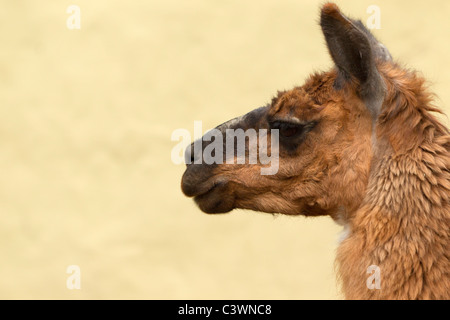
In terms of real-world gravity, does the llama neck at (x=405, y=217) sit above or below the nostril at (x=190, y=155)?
below

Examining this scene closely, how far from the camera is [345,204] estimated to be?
2.29 meters

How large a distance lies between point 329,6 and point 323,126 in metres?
0.40

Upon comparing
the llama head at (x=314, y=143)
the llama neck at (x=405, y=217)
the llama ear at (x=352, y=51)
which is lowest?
the llama neck at (x=405, y=217)

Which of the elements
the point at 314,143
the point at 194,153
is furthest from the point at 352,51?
the point at 194,153

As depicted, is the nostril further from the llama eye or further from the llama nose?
the llama eye

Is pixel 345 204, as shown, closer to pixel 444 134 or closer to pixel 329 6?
pixel 444 134

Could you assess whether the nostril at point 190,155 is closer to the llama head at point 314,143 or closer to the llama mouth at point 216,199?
the llama head at point 314,143

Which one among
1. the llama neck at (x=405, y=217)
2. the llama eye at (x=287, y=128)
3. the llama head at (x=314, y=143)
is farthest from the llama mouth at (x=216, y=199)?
the llama neck at (x=405, y=217)

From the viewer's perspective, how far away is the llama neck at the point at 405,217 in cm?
204

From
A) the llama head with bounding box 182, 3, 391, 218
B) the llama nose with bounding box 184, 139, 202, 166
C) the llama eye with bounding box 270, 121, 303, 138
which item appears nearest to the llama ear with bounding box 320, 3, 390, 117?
the llama head with bounding box 182, 3, 391, 218

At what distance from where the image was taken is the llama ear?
213cm

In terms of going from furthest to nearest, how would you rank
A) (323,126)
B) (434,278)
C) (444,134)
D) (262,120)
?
(262,120) → (323,126) → (444,134) → (434,278)

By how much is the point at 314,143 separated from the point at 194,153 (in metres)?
0.47

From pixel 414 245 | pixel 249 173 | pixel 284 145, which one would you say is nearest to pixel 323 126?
pixel 284 145
